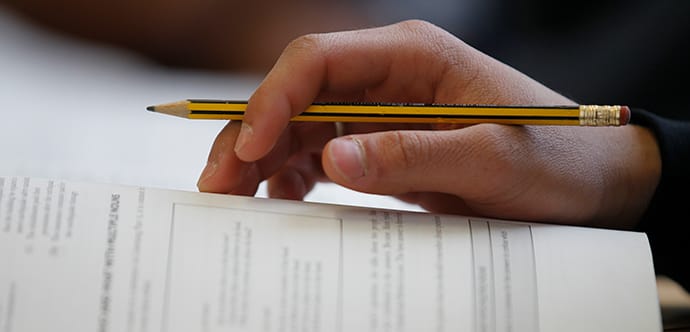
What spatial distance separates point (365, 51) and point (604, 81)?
387mm

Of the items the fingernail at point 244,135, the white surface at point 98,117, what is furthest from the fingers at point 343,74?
the white surface at point 98,117

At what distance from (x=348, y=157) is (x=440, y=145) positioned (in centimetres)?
6

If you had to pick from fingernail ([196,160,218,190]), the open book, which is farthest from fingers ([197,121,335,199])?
the open book

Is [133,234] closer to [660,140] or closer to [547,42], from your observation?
[660,140]

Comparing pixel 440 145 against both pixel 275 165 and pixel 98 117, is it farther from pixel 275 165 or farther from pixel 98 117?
pixel 98 117

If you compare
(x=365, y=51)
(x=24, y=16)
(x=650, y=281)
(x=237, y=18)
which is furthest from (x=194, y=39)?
(x=650, y=281)

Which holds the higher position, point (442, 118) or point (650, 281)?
point (442, 118)

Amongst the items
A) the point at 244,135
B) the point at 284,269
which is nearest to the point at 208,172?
the point at 244,135

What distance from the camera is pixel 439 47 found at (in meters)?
0.51

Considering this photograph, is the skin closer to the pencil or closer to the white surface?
the pencil

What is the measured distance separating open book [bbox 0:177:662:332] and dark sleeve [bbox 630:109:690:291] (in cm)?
13

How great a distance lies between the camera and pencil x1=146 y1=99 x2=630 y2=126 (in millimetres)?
408

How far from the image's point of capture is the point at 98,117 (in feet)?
2.31

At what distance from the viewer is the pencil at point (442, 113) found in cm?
41
